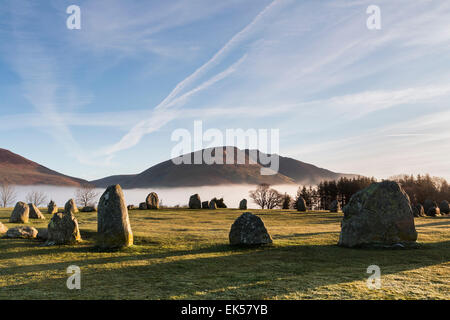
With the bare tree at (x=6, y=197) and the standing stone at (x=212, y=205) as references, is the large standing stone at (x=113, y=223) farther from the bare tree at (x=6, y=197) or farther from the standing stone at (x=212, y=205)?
the bare tree at (x=6, y=197)

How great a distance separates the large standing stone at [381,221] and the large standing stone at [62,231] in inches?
538

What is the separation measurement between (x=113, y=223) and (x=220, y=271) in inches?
277

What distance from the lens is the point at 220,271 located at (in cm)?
1022

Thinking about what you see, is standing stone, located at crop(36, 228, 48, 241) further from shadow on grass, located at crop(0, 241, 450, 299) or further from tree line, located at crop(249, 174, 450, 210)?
tree line, located at crop(249, 174, 450, 210)

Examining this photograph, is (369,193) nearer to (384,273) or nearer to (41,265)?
(384,273)

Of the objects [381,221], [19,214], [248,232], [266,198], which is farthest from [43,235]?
[266,198]

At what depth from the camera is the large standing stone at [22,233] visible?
55.8 ft

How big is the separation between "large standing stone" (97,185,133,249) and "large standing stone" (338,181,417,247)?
419 inches

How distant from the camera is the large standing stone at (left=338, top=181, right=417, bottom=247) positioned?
14648 millimetres

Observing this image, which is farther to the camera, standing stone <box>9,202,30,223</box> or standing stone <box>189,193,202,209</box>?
standing stone <box>189,193,202,209</box>
